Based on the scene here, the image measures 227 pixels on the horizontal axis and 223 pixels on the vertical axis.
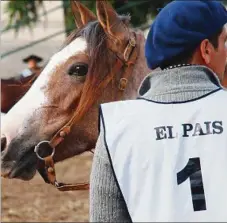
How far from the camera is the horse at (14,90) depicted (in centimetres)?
368

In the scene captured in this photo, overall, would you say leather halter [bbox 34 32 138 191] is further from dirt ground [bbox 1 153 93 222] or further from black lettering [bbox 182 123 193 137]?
dirt ground [bbox 1 153 93 222]

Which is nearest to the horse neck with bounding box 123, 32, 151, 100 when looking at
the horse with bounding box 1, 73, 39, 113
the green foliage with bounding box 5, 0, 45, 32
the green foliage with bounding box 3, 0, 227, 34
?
the horse with bounding box 1, 73, 39, 113

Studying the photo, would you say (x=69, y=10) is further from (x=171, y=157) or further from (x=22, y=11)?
(x=171, y=157)

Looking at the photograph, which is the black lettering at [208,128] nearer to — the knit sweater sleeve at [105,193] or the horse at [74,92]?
the knit sweater sleeve at [105,193]

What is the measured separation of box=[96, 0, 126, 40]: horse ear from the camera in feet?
10.4

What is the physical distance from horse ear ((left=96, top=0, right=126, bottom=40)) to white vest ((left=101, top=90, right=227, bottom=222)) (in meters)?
1.38

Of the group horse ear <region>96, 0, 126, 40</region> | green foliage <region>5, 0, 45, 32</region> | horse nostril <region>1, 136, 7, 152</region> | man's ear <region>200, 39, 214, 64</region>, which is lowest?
green foliage <region>5, 0, 45, 32</region>

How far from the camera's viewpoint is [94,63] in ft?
10.7

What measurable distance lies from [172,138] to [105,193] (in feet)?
Result: 0.70

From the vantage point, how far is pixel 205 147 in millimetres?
1810

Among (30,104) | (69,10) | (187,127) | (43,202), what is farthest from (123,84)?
(69,10)

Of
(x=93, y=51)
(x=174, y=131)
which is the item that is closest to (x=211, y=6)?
(x=174, y=131)

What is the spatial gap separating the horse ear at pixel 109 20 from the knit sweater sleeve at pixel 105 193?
1.40 m

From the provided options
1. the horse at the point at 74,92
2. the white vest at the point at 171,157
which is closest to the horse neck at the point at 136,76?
the horse at the point at 74,92
